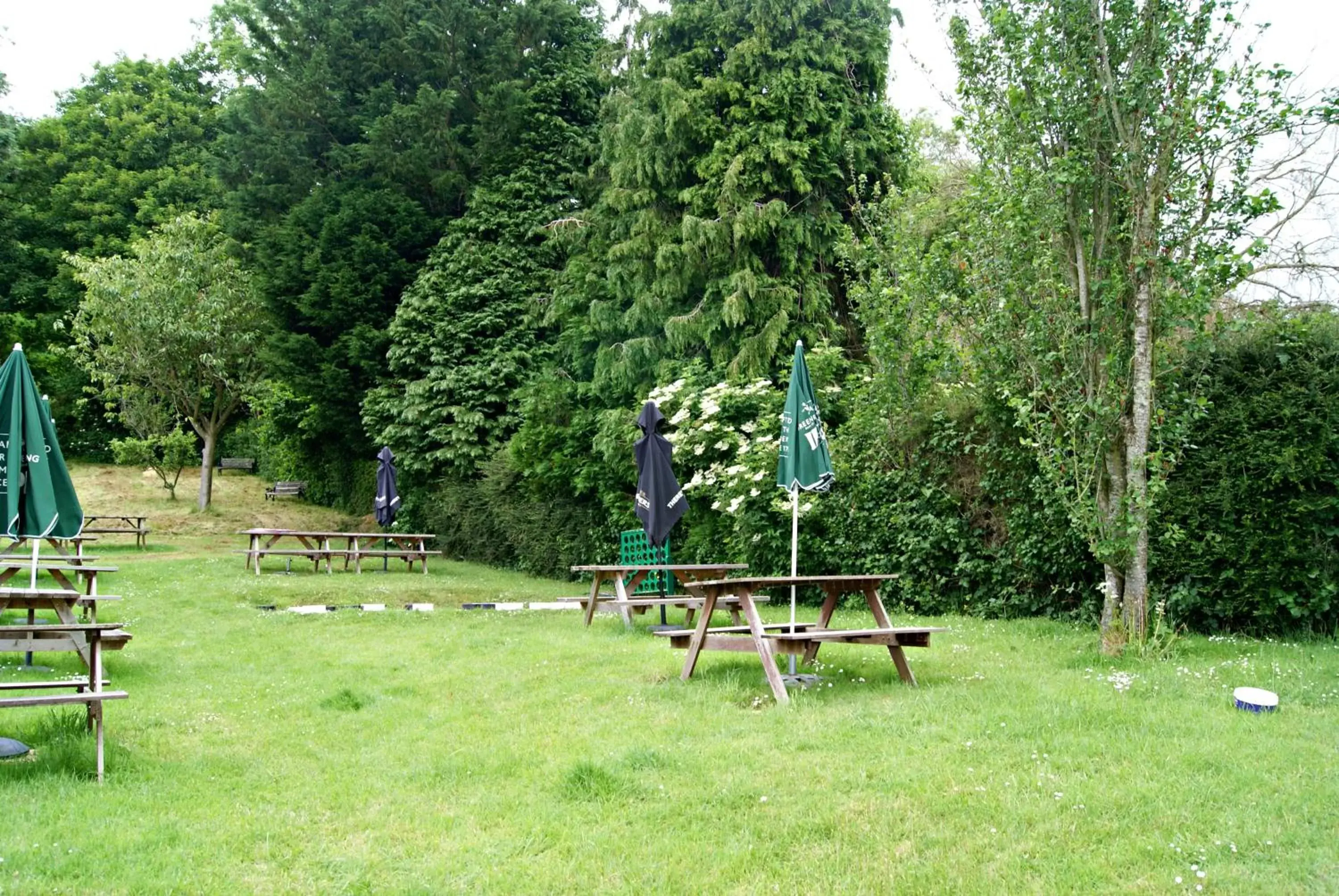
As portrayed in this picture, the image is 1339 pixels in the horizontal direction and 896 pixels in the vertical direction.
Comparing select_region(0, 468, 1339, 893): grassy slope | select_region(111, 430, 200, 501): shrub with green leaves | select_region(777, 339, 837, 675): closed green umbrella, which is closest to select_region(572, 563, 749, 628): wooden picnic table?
select_region(0, 468, 1339, 893): grassy slope

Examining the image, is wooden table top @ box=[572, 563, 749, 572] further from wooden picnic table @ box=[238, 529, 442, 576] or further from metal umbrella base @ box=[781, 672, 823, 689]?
wooden picnic table @ box=[238, 529, 442, 576]

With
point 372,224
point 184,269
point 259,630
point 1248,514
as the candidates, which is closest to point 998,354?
point 1248,514

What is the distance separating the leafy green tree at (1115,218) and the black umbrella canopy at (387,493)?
1425 cm

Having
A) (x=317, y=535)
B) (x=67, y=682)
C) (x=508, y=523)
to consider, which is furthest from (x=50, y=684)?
(x=508, y=523)

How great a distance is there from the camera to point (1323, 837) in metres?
3.68

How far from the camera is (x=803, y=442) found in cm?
786

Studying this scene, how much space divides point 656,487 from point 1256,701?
642 cm

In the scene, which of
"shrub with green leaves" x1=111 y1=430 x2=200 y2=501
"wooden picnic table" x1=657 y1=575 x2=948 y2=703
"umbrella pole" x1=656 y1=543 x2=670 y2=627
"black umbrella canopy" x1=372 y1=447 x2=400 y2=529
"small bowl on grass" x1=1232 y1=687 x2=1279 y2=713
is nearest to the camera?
"small bowl on grass" x1=1232 y1=687 x2=1279 y2=713

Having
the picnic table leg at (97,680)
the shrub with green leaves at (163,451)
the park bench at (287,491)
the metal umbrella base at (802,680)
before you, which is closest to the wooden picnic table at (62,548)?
the shrub with green leaves at (163,451)

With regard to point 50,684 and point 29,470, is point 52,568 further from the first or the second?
point 50,684

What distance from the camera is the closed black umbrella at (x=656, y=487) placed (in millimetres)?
10750

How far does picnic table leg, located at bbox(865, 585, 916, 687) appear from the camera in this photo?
6762 mm

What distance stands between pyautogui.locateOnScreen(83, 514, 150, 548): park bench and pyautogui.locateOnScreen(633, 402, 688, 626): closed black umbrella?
13.9 m

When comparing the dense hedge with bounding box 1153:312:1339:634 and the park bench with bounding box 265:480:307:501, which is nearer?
the dense hedge with bounding box 1153:312:1339:634
